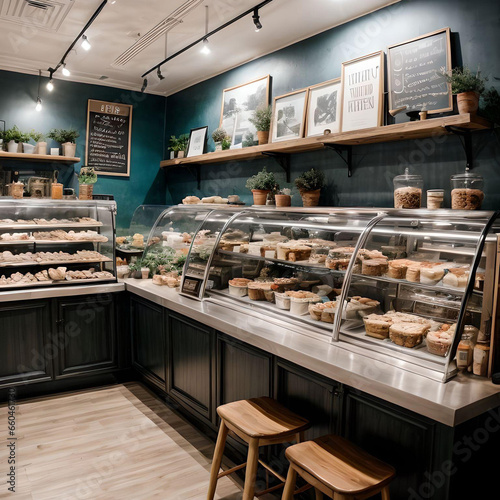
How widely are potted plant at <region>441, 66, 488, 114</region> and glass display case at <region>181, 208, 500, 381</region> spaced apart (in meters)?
0.70

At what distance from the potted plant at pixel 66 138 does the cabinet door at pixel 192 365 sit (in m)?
2.95

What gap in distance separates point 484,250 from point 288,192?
226 cm

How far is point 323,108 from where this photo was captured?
4242 mm

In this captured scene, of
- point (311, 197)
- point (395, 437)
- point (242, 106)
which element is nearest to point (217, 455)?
point (395, 437)

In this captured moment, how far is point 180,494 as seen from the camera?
2.99 meters

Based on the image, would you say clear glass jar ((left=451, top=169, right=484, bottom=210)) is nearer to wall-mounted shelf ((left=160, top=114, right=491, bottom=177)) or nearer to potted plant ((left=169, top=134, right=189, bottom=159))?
wall-mounted shelf ((left=160, top=114, right=491, bottom=177))

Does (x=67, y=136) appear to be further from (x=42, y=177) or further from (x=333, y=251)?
(x=333, y=251)

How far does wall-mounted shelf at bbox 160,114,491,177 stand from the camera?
9.77 feet

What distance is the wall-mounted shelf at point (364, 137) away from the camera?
298 centimetres

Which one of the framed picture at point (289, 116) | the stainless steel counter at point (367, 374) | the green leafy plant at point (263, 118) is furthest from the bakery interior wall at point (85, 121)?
the stainless steel counter at point (367, 374)

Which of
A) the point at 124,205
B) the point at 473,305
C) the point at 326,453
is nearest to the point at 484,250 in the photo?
the point at 473,305

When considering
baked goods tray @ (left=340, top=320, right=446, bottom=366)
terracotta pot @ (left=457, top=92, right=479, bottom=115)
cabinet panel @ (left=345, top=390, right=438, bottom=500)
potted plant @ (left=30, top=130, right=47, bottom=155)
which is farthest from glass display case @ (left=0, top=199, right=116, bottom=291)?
terracotta pot @ (left=457, top=92, right=479, bottom=115)

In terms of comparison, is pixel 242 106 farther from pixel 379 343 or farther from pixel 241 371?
pixel 379 343

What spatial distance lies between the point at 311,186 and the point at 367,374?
2.15m
